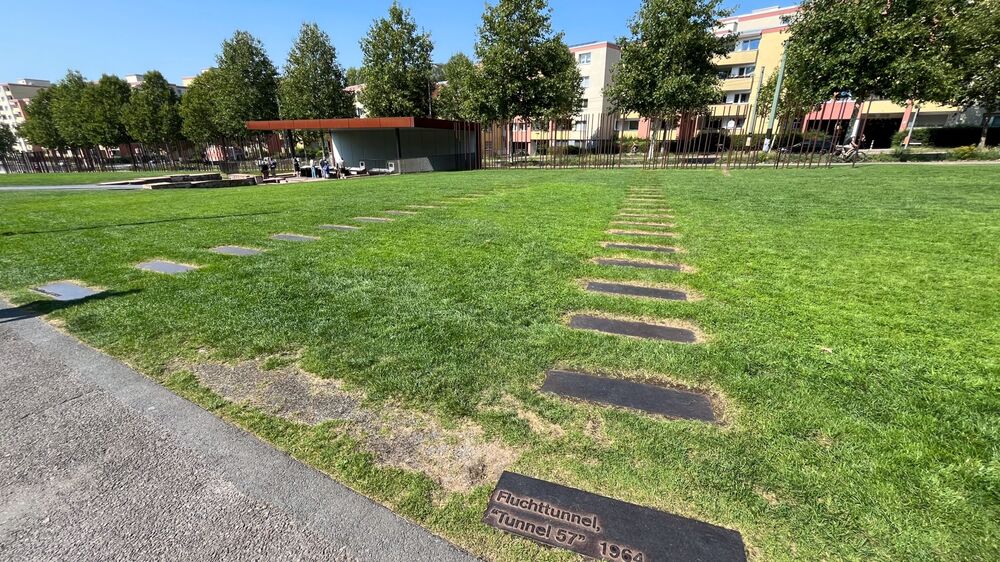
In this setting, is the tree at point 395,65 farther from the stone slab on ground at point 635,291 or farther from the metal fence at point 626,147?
the stone slab on ground at point 635,291

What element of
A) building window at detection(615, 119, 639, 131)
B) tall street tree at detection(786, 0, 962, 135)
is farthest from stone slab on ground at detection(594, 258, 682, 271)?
building window at detection(615, 119, 639, 131)

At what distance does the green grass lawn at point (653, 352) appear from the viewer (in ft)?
5.95

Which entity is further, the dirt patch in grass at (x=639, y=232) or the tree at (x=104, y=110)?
the tree at (x=104, y=110)

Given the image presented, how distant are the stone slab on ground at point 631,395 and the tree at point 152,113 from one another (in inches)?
2149

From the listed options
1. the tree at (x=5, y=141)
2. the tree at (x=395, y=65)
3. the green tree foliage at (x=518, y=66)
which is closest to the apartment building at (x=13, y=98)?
the tree at (x=5, y=141)

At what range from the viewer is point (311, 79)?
3678cm

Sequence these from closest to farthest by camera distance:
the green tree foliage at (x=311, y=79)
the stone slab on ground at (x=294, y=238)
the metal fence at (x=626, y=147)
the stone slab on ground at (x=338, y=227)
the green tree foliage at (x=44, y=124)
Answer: the stone slab on ground at (x=294, y=238)
the stone slab on ground at (x=338, y=227)
the metal fence at (x=626, y=147)
the green tree foliage at (x=311, y=79)
the green tree foliage at (x=44, y=124)

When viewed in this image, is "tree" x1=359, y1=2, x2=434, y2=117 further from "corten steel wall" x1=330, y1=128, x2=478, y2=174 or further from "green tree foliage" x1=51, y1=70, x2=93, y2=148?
"green tree foliage" x1=51, y1=70, x2=93, y2=148

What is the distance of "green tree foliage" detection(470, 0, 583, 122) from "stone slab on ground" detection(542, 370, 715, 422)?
2708 cm

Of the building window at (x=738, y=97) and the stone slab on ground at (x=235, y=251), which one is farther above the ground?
the building window at (x=738, y=97)

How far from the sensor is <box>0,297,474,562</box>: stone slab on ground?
1.64 metres

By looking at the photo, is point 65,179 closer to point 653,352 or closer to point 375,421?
point 375,421

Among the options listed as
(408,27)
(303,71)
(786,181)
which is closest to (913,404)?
(786,181)

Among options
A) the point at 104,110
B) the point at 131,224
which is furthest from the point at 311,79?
the point at 131,224
